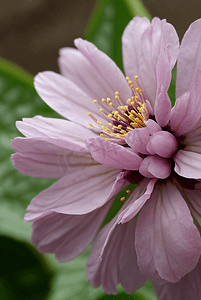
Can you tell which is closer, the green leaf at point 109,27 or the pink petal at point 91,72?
the pink petal at point 91,72

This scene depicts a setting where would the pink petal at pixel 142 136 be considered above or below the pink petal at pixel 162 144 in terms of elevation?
above

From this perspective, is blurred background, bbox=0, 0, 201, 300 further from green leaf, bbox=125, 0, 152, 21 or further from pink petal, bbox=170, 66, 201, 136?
pink petal, bbox=170, 66, 201, 136

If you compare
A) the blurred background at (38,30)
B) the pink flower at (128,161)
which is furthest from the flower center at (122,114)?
the blurred background at (38,30)

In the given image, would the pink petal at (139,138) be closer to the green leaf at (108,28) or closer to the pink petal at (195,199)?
the pink petal at (195,199)

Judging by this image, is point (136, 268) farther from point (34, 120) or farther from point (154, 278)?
point (34, 120)

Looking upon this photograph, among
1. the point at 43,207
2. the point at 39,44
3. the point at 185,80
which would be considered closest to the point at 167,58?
the point at 185,80

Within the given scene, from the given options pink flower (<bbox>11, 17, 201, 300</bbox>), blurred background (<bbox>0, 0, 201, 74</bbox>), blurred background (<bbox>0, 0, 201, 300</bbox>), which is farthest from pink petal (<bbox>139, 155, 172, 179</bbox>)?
blurred background (<bbox>0, 0, 201, 74</bbox>)

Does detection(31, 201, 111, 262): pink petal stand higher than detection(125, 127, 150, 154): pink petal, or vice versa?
detection(125, 127, 150, 154): pink petal
